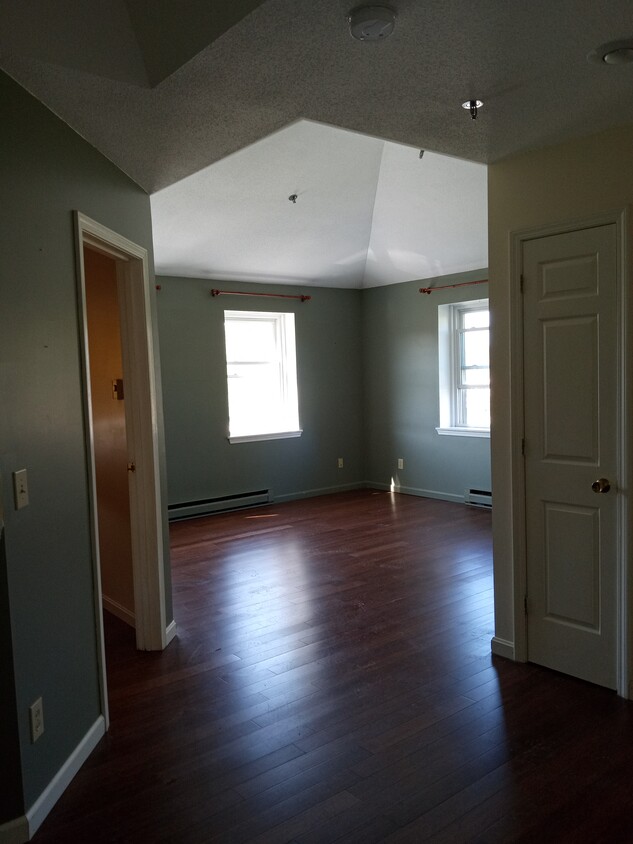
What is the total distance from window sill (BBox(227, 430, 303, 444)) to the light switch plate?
14.9 feet

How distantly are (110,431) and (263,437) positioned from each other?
3.18 meters

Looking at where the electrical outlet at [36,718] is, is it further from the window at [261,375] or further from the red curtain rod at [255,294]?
the red curtain rod at [255,294]

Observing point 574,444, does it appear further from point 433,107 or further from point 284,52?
point 284,52

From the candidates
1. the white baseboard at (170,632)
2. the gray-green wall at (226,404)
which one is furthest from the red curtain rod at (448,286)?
the white baseboard at (170,632)

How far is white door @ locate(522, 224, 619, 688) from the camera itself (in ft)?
9.02

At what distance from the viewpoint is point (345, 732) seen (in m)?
2.52

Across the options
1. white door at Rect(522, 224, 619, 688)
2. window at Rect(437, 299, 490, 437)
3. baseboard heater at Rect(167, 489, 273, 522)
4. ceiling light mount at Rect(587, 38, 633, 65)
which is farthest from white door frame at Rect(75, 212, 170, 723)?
window at Rect(437, 299, 490, 437)

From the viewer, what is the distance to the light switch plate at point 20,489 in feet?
6.48

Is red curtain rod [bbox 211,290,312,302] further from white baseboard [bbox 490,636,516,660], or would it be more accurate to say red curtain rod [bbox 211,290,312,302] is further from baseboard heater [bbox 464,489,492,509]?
white baseboard [bbox 490,636,516,660]

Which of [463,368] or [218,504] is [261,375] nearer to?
[218,504]

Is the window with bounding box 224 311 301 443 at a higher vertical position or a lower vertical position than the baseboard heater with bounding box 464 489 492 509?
higher

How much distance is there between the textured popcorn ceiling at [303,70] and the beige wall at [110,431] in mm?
1064

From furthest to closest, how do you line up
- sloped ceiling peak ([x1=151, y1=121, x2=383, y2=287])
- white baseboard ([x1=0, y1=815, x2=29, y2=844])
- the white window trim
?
1. the white window trim
2. sloped ceiling peak ([x1=151, y1=121, x2=383, y2=287])
3. white baseboard ([x1=0, y1=815, x2=29, y2=844])

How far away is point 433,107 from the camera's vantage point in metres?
2.40
